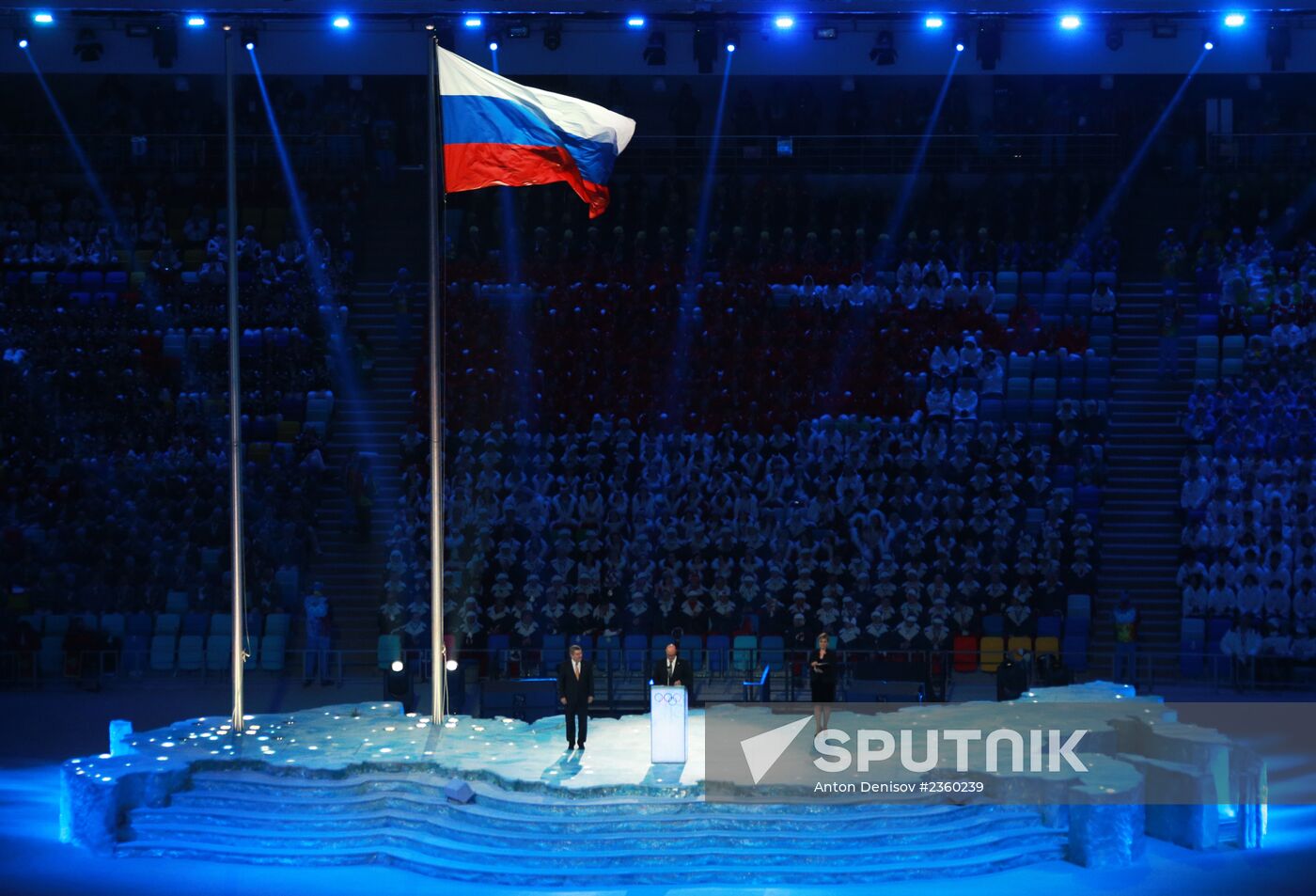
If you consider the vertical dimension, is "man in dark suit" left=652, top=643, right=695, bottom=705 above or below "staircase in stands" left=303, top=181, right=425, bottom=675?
below

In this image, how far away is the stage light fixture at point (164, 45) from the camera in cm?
3353

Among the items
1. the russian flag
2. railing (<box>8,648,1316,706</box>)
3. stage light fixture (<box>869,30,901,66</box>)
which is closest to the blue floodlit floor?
railing (<box>8,648,1316,706</box>)

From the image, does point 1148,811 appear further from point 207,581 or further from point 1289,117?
point 1289,117

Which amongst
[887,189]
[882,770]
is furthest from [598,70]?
[882,770]

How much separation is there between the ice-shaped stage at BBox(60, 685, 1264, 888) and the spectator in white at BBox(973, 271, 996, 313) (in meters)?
13.3

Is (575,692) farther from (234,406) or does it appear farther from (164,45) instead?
(164,45)

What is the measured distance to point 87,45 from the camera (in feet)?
111

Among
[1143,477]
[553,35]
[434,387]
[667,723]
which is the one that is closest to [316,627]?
[434,387]

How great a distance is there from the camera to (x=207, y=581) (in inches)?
1121

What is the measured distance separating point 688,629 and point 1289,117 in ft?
60.0

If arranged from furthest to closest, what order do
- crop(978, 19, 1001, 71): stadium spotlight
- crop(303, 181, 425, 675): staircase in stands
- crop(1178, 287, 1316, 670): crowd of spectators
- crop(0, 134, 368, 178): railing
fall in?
crop(0, 134, 368, 178): railing → crop(978, 19, 1001, 71): stadium spotlight → crop(303, 181, 425, 675): staircase in stands → crop(1178, 287, 1316, 670): crowd of spectators

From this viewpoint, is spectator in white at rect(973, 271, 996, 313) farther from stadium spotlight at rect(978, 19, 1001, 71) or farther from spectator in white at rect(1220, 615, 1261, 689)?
spectator in white at rect(1220, 615, 1261, 689)

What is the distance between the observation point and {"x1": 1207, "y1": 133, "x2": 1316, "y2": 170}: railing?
35.8 m

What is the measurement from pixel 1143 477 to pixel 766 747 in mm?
13882
